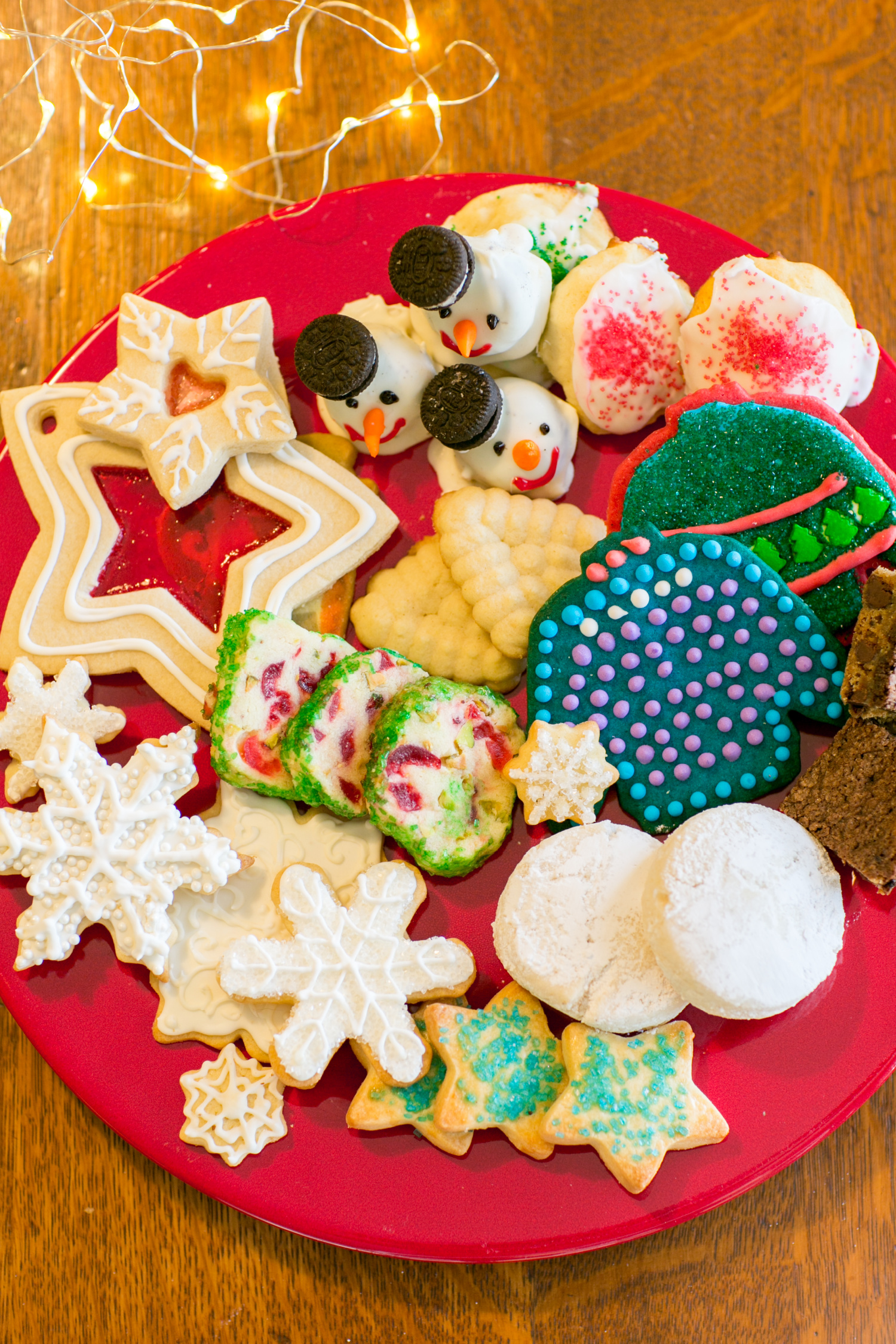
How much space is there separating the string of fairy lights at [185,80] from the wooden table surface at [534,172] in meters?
0.02

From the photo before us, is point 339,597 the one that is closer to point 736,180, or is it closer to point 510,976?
point 510,976

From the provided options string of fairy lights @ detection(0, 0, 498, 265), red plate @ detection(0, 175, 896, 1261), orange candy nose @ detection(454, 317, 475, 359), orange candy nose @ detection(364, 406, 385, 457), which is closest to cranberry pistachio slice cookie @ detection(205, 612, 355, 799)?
red plate @ detection(0, 175, 896, 1261)

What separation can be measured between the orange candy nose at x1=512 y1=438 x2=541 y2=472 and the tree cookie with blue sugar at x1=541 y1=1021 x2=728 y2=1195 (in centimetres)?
63

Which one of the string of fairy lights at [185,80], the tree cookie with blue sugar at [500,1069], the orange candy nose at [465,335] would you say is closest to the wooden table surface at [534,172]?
the string of fairy lights at [185,80]

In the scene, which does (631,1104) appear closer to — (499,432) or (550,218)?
(499,432)

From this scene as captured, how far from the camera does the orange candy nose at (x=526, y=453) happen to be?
1.21 meters

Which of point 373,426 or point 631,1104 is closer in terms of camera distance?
point 631,1104

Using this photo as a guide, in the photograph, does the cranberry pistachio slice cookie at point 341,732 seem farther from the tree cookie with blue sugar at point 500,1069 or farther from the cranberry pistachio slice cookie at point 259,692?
the tree cookie with blue sugar at point 500,1069

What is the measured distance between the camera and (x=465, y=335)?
1.20 metres

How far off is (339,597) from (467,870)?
36 centimetres

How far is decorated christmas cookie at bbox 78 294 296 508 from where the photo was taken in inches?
48.9

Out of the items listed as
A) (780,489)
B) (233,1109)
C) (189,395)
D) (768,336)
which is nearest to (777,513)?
(780,489)

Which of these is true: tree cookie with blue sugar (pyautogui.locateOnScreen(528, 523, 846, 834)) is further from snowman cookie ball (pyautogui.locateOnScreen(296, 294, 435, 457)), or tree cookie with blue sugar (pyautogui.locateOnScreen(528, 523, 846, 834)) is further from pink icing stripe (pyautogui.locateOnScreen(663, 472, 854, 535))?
snowman cookie ball (pyautogui.locateOnScreen(296, 294, 435, 457))

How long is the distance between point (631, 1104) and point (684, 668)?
18.5 inches
